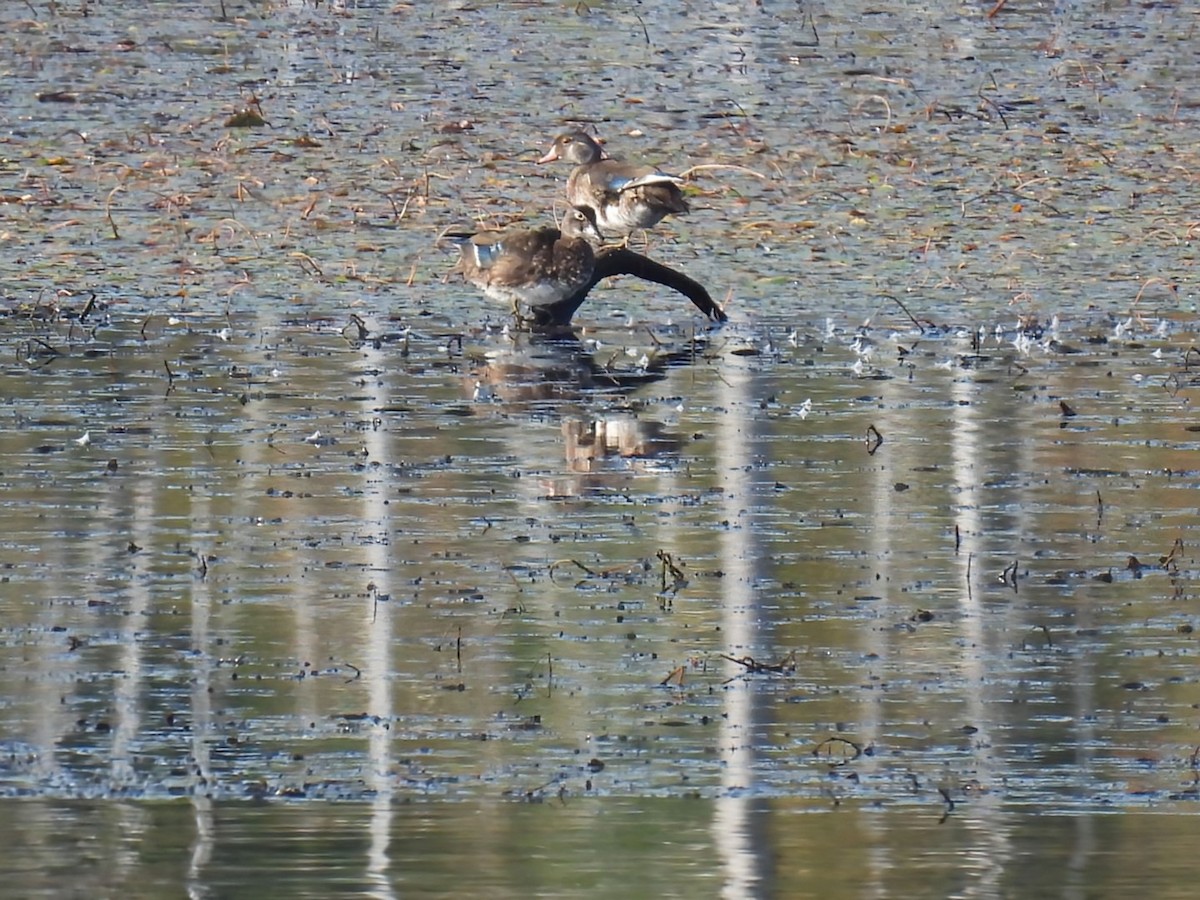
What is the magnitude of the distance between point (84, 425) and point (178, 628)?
3.41m

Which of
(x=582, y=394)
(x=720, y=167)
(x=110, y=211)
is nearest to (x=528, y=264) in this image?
(x=582, y=394)

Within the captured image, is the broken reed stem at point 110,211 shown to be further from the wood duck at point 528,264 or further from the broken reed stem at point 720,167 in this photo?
the broken reed stem at point 720,167

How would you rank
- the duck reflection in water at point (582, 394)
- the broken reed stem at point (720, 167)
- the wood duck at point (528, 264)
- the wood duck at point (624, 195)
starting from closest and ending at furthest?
the duck reflection in water at point (582, 394) < the wood duck at point (528, 264) < the wood duck at point (624, 195) < the broken reed stem at point (720, 167)

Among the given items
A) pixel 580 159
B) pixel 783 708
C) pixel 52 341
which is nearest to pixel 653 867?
pixel 783 708

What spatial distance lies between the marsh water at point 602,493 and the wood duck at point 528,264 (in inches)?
10.8

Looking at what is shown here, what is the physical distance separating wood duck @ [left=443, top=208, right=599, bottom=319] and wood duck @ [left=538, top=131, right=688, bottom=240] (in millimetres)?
1050

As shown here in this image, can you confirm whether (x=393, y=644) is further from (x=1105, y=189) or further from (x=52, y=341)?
(x=1105, y=189)

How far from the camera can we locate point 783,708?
8.00 meters

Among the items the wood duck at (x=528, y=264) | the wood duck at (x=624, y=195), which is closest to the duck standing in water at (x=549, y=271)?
the wood duck at (x=528, y=264)

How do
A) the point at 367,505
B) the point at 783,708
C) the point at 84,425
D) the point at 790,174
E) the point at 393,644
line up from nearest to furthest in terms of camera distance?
the point at 783,708, the point at 393,644, the point at 367,505, the point at 84,425, the point at 790,174

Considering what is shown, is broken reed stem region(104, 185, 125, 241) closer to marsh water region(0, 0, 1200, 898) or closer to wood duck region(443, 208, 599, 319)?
marsh water region(0, 0, 1200, 898)

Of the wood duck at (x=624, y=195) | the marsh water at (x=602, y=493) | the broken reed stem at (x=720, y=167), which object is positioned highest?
the broken reed stem at (x=720, y=167)

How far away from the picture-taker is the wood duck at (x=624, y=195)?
53.6 ft

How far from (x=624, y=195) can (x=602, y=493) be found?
585 centimetres
